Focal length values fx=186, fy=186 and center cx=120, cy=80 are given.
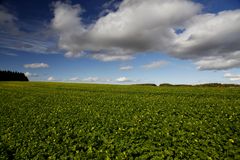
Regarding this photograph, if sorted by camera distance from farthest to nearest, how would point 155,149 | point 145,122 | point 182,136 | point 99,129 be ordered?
point 145,122 → point 99,129 → point 182,136 → point 155,149

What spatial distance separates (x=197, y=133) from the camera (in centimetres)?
1207

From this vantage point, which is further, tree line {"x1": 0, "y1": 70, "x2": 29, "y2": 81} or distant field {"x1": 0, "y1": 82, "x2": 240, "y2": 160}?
tree line {"x1": 0, "y1": 70, "x2": 29, "y2": 81}

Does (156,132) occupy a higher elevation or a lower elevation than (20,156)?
higher

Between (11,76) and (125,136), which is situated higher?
(11,76)

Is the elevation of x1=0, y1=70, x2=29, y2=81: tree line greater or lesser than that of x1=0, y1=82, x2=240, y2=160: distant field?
greater

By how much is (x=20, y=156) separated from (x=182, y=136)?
9.90 metres

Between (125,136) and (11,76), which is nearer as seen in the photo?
(125,136)

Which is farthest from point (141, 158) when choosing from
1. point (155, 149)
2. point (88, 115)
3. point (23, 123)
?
point (23, 123)

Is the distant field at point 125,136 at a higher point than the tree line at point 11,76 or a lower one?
lower

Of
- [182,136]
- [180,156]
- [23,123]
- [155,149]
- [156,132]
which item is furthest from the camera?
[23,123]

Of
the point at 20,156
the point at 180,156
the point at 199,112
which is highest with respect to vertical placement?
the point at 199,112

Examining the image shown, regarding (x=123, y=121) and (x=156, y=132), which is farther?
(x=123, y=121)

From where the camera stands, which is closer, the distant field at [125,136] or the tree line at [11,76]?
the distant field at [125,136]

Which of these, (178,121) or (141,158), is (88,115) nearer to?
(178,121)
